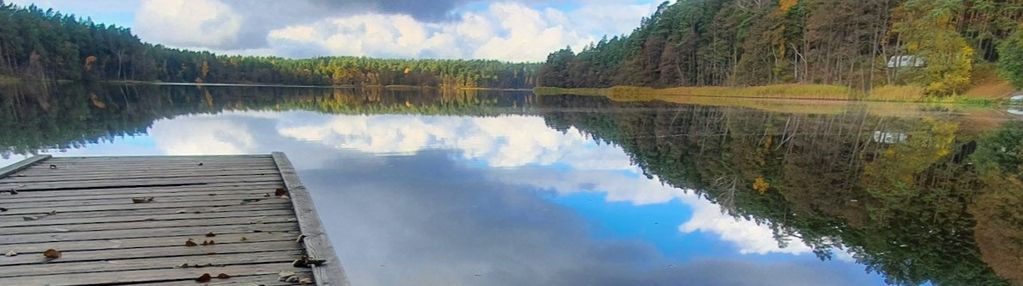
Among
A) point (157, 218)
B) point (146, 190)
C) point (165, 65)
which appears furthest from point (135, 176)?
point (165, 65)

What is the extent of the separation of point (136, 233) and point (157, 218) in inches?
17.0

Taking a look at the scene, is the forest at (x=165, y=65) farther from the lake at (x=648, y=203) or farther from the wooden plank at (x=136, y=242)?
the wooden plank at (x=136, y=242)

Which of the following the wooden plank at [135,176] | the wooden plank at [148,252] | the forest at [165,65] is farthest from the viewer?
the forest at [165,65]

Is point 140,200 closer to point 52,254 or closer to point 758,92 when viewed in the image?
point 52,254

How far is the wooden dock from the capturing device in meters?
2.68

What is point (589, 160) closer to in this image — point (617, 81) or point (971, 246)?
point (971, 246)

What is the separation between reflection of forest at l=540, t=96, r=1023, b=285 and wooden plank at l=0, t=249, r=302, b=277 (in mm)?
4165

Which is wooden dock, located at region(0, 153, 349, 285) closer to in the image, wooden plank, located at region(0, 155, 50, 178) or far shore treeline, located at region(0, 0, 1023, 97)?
wooden plank, located at region(0, 155, 50, 178)

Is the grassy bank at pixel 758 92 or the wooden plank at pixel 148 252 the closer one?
the wooden plank at pixel 148 252

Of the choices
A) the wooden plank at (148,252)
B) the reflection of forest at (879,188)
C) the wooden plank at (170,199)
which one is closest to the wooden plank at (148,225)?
the wooden plank at (148,252)

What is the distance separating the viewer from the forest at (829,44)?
107ft

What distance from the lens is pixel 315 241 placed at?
3123 millimetres

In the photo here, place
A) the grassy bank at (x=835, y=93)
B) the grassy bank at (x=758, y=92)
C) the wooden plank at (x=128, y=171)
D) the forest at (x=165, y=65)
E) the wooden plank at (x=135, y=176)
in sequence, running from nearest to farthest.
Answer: the wooden plank at (x=135, y=176)
the wooden plank at (x=128, y=171)
the grassy bank at (x=835, y=93)
the grassy bank at (x=758, y=92)
the forest at (x=165, y=65)

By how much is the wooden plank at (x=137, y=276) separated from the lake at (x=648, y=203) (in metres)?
1.22
